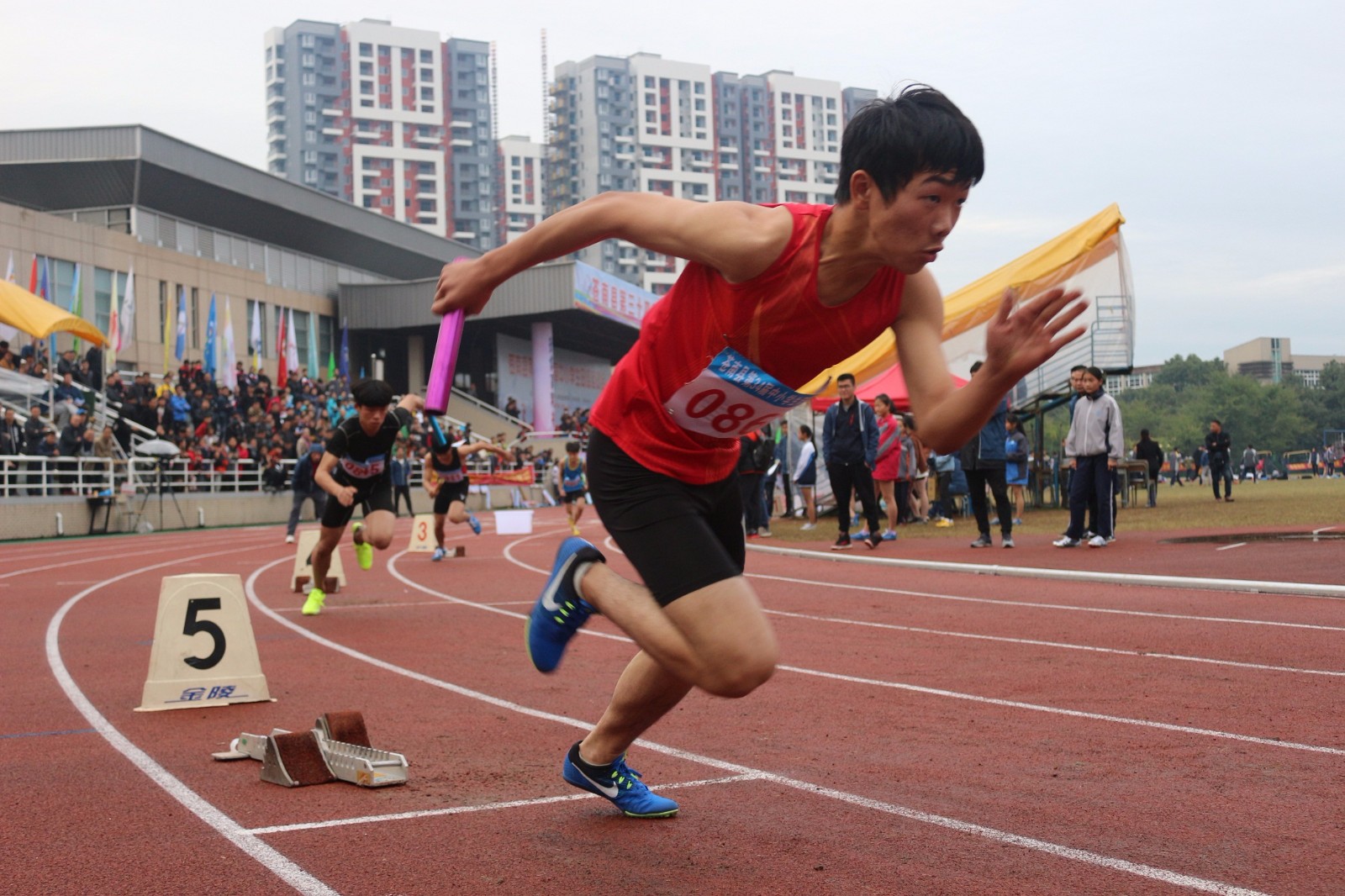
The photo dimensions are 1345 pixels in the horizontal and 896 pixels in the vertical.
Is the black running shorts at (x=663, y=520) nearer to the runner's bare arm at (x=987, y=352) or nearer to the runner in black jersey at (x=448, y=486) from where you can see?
the runner's bare arm at (x=987, y=352)

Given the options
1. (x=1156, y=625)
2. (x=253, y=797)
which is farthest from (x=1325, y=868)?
(x=1156, y=625)

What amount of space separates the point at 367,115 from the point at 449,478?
136 metres

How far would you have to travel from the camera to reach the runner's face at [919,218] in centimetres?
302

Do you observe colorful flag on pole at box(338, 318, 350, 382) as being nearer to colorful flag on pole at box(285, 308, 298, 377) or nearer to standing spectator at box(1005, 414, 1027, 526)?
colorful flag on pole at box(285, 308, 298, 377)

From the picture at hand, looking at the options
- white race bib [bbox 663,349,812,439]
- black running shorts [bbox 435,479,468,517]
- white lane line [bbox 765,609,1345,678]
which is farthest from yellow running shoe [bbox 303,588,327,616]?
white race bib [bbox 663,349,812,439]

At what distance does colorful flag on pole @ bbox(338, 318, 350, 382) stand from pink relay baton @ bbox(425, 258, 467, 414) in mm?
40782

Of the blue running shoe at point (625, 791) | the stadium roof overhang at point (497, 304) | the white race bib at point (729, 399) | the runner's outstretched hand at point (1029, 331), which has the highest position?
the stadium roof overhang at point (497, 304)

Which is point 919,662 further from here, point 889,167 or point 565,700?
point 889,167

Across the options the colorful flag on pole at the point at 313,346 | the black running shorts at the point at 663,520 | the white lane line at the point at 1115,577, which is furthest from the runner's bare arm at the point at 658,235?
the colorful flag on pole at the point at 313,346

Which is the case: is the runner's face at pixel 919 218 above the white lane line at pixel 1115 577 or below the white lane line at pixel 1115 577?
above

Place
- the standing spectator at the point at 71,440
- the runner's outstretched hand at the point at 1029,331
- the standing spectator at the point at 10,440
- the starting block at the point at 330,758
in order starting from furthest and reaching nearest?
1. the standing spectator at the point at 71,440
2. the standing spectator at the point at 10,440
3. the starting block at the point at 330,758
4. the runner's outstretched hand at the point at 1029,331

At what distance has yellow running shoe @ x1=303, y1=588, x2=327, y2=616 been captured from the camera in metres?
9.92

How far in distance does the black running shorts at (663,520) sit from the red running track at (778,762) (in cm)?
81

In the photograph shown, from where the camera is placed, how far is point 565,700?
618 centimetres
